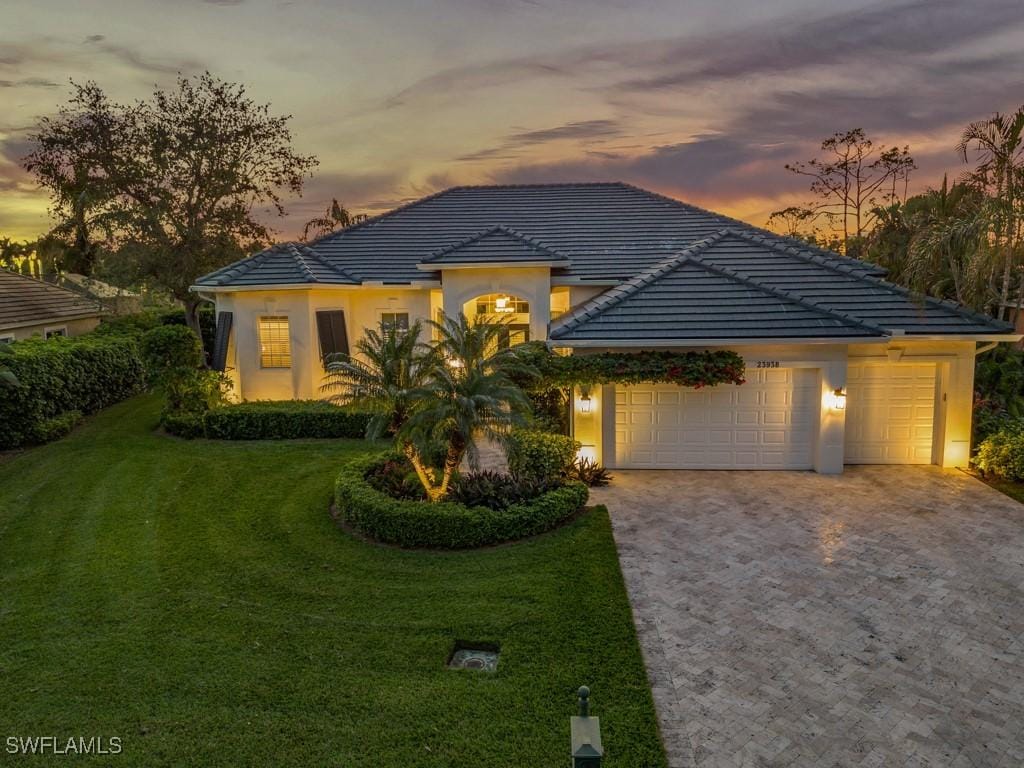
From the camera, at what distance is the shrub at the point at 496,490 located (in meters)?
9.98

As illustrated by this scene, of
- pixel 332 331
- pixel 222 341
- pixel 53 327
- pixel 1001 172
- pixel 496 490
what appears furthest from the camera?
pixel 53 327

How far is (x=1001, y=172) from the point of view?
12.3 meters

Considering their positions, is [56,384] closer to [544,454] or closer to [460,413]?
[460,413]

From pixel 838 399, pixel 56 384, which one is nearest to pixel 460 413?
pixel 838 399

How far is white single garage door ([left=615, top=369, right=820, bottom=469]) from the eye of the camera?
13.1m

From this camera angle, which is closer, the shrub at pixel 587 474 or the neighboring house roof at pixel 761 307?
the shrub at pixel 587 474

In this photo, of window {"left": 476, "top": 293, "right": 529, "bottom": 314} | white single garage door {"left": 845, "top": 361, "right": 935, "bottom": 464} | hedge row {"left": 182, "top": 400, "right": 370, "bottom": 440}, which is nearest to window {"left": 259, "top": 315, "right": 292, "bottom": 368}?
hedge row {"left": 182, "top": 400, "right": 370, "bottom": 440}

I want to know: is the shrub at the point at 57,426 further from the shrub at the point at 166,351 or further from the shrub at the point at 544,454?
the shrub at the point at 544,454

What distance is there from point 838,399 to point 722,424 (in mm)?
→ 2347

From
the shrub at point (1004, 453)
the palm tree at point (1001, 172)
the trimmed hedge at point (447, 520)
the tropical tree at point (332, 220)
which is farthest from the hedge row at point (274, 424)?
the palm tree at point (1001, 172)

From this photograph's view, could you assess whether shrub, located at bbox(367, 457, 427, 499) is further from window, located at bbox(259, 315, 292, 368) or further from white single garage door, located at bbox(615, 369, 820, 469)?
window, located at bbox(259, 315, 292, 368)

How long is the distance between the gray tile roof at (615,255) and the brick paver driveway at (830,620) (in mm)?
3833

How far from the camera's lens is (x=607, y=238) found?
66.0ft

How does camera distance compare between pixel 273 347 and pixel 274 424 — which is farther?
pixel 273 347
